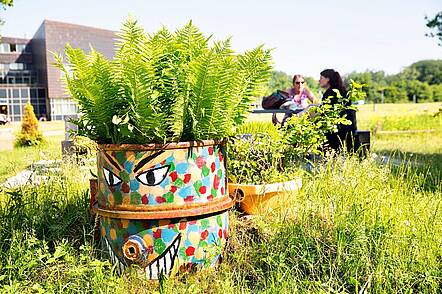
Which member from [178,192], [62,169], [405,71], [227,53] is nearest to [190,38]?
[227,53]

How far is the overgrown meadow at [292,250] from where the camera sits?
2.81 metres

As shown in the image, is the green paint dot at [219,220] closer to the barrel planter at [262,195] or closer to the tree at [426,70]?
the barrel planter at [262,195]

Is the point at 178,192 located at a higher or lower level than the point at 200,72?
lower

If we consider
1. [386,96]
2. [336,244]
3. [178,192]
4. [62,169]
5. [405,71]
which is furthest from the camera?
[405,71]

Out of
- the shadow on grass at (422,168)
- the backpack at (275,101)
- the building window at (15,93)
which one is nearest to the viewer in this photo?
the shadow on grass at (422,168)

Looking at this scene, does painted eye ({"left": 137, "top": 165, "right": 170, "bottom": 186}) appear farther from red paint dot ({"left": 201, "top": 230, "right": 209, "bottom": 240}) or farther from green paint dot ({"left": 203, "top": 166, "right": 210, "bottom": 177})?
red paint dot ({"left": 201, "top": 230, "right": 209, "bottom": 240})

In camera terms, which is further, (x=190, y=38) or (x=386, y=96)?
(x=386, y=96)

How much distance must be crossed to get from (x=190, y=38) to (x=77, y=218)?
5.24ft

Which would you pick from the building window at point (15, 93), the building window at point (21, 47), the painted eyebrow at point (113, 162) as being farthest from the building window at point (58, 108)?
the painted eyebrow at point (113, 162)

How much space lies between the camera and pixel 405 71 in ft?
393

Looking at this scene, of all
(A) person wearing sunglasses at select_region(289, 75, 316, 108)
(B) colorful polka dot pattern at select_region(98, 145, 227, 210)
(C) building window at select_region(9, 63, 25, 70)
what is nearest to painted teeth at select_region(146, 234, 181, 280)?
(B) colorful polka dot pattern at select_region(98, 145, 227, 210)

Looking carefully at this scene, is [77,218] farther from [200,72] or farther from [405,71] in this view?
[405,71]

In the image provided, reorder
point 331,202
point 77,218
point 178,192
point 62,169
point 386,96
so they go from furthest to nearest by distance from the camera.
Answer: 1. point 386,96
2. point 62,169
3. point 77,218
4. point 331,202
5. point 178,192

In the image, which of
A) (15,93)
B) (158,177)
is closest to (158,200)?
(158,177)
